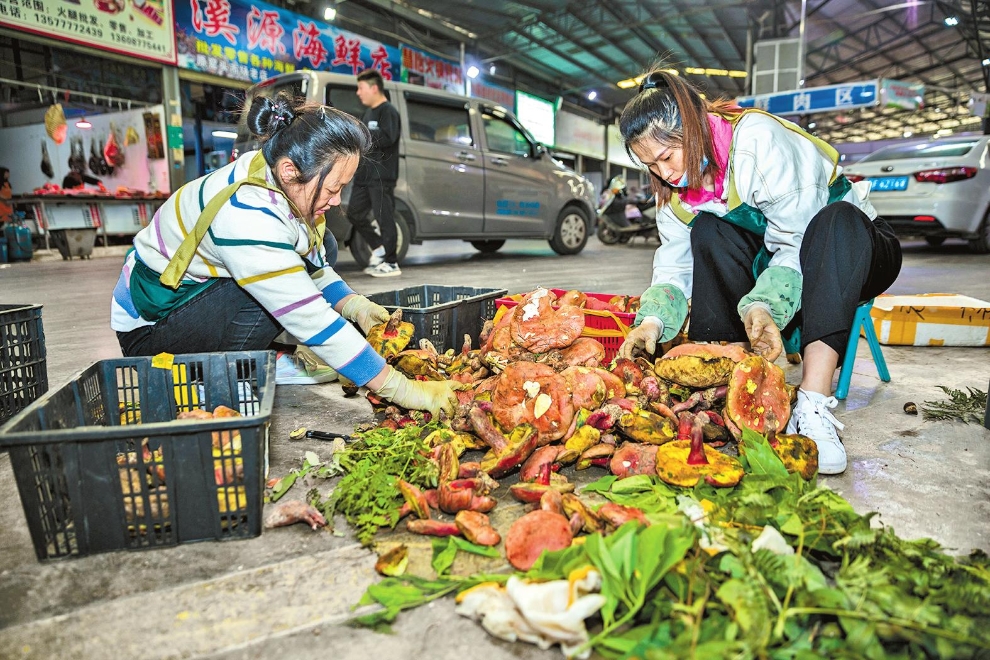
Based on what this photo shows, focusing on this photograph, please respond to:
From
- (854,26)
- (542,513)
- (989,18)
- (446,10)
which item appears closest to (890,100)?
(854,26)

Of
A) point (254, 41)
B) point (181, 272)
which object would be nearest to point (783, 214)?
point (181, 272)

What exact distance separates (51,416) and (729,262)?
2408 mm

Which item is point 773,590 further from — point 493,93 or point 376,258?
point 493,93

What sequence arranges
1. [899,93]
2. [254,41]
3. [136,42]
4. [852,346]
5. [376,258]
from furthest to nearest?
1. [899,93]
2. [254,41]
3. [136,42]
4. [376,258]
5. [852,346]

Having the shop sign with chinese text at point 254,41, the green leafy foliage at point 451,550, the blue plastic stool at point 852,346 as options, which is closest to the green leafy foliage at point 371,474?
the green leafy foliage at point 451,550

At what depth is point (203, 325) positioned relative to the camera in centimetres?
252

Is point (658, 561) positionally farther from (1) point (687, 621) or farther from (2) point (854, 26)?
(2) point (854, 26)

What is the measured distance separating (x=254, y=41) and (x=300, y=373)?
Result: 1049cm

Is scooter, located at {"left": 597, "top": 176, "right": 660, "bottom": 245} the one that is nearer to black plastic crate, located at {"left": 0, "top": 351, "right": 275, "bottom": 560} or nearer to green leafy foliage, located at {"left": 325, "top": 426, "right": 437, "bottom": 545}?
green leafy foliage, located at {"left": 325, "top": 426, "right": 437, "bottom": 545}

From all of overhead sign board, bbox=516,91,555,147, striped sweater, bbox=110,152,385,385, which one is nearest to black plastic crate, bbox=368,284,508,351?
striped sweater, bbox=110,152,385,385

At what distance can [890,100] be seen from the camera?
619 inches

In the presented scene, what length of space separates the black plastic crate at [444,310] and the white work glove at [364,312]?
0.07 meters

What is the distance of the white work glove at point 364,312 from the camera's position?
2807 mm

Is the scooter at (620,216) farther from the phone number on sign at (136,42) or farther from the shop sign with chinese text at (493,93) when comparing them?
the phone number on sign at (136,42)
